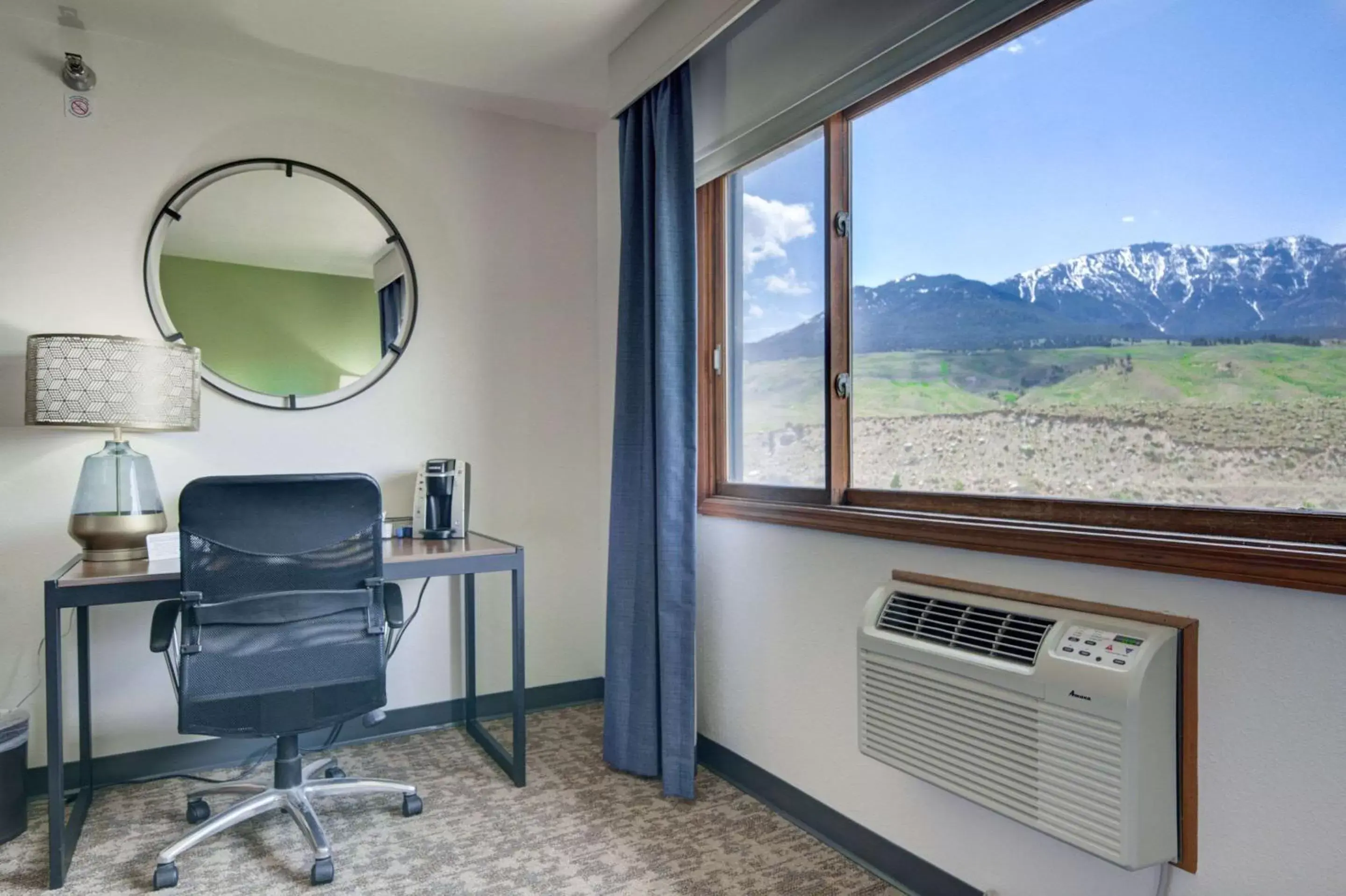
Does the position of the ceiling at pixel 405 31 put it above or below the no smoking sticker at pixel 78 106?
above

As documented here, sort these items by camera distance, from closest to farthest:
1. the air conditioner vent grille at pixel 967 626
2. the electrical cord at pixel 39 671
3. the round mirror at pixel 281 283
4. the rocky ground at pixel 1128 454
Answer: the rocky ground at pixel 1128 454
the air conditioner vent grille at pixel 967 626
the electrical cord at pixel 39 671
the round mirror at pixel 281 283

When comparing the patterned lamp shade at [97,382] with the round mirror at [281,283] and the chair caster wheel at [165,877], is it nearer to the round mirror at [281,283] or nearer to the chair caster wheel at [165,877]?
the round mirror at [281,283]

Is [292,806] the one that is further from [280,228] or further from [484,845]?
[280,228]

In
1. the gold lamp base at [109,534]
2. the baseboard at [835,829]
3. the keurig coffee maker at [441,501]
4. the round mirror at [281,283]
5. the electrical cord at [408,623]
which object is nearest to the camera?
the baseboard at [835,829]

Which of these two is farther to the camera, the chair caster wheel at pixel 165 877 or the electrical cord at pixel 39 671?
the electrical cord at pixel 39 671

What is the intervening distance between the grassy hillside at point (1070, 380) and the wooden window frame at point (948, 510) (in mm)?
145

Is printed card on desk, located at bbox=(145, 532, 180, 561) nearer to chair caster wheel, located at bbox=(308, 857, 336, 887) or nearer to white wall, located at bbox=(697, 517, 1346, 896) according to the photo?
chair caster wheel, located at bbox=(308, 857, 336, 887)

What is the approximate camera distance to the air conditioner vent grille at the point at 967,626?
156 cm

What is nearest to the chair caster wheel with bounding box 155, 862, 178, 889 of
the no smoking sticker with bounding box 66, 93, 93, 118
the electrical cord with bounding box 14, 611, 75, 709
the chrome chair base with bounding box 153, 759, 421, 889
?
the chrome chair base with bounding box 153, 759, 421, 889

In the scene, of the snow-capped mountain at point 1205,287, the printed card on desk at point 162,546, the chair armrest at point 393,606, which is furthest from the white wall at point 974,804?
the printed card on desk at point 162,546

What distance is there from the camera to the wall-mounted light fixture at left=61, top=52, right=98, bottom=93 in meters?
2.52

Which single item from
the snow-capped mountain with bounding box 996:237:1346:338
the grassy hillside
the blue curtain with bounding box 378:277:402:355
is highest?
the blue curtain with bounding box 378:277:402:355

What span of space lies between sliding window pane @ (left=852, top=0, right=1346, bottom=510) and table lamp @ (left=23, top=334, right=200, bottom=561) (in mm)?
1968

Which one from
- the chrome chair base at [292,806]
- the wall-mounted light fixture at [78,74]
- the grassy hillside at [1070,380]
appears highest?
the wall-mounted light fixture at [78,74]
